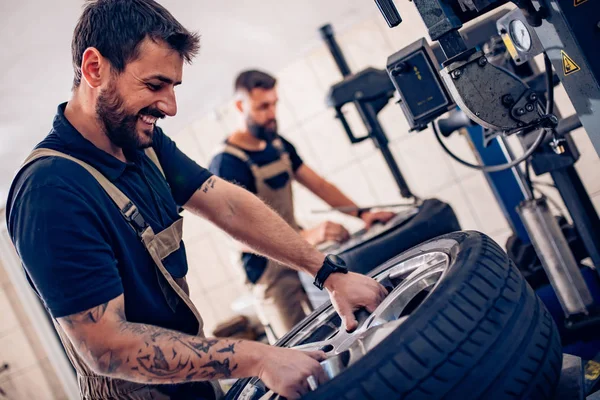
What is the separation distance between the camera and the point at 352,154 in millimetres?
3797

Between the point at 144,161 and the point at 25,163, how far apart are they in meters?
0.32

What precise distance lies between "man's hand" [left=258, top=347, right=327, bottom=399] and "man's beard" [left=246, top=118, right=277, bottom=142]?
1862 mm

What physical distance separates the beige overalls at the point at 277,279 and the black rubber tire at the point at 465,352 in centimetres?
166

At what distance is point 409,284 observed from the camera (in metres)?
1.31

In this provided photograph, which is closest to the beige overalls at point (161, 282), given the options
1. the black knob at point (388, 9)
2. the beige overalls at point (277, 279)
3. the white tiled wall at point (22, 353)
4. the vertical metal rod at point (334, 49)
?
the black knob at point (388, 9)

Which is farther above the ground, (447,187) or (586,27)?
(586,27)

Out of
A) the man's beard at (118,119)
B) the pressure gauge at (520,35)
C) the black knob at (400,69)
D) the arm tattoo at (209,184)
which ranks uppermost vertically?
the man's beard at (118,119)

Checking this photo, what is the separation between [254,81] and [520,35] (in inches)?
69.0

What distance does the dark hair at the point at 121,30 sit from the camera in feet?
4.01

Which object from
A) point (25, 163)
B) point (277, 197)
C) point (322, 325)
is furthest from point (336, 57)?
point (25, 163)

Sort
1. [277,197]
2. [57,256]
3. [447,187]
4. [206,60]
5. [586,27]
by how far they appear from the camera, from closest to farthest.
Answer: [57,256] < [586,27] < [277,197] < [206,60] < [447,187]

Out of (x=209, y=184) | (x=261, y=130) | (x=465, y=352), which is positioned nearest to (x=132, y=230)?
(x=209, y=184)

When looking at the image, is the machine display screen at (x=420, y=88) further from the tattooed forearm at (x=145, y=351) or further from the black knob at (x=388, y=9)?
the tattooed forearm at (x=145, y=351)

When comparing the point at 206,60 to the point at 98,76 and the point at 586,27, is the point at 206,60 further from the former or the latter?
the point at 586,27
